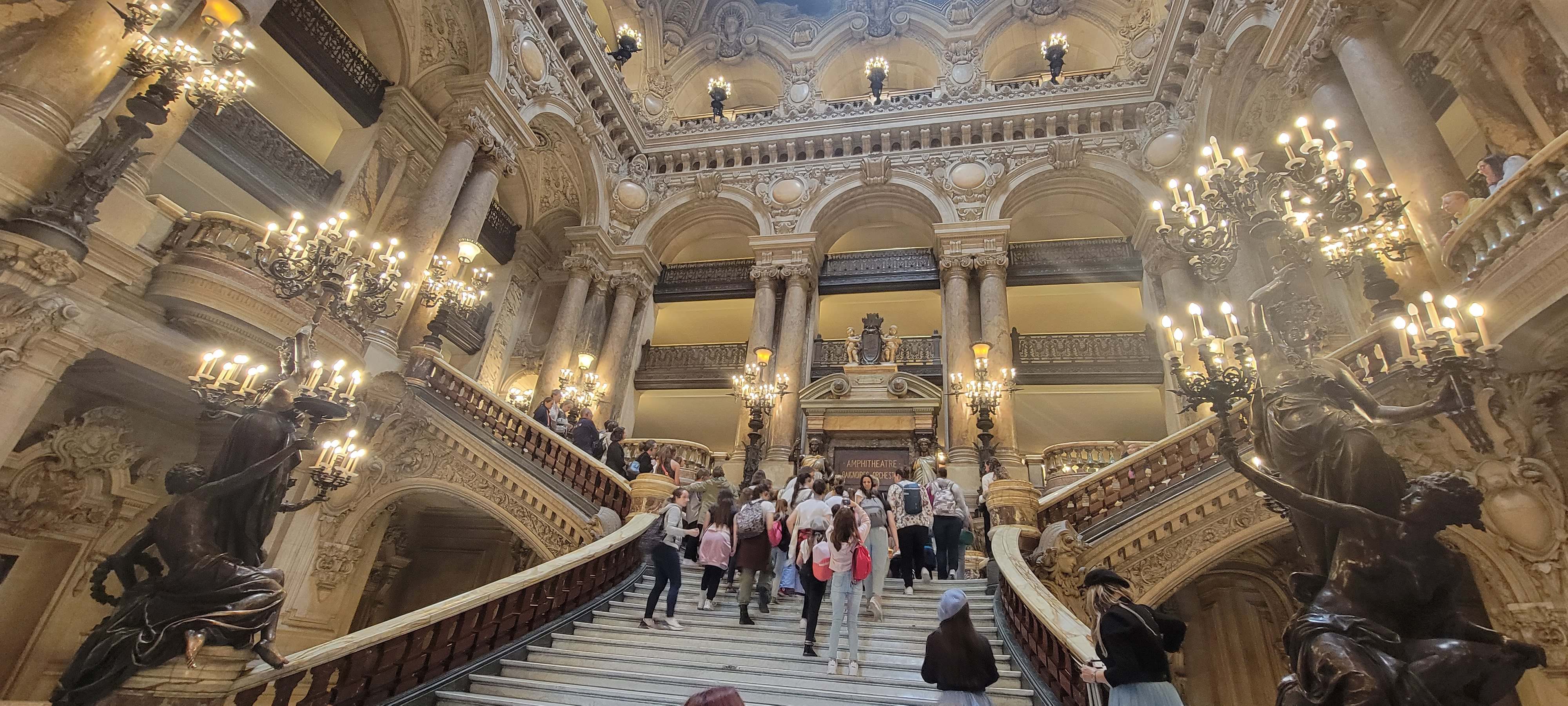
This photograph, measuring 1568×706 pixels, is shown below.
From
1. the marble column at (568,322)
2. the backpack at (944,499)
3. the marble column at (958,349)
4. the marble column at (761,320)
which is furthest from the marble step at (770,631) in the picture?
the marble column at (568,322)

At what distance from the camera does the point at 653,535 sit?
225 inches

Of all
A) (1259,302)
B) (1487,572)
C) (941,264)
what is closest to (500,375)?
(941,264)

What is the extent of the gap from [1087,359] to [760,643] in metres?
12.0

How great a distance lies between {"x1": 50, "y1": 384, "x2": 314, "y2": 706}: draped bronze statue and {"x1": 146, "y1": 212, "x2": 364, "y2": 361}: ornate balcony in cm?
387

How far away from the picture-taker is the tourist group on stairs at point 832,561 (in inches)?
120

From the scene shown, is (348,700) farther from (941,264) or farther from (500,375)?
(941,264)

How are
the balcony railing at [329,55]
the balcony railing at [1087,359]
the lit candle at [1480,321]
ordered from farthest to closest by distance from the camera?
the balcony railing at [1087,359]
the balcony railing at [329,55]
the lit candle at [1480,321]

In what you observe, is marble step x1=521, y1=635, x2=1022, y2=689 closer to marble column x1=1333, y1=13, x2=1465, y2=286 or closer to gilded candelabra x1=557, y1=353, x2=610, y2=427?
marble column x1=1333, y1=13, x2=1465, y2=286

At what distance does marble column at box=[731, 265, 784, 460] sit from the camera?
14.0 metres

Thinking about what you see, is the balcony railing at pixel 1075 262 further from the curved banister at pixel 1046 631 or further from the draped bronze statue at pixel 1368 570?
the draped bronze statue at pixel 1368 570

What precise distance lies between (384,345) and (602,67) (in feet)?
30.7

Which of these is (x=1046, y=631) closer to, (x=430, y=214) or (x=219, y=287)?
(x=219, y=287)

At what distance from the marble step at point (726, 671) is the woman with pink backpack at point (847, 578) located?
0.13 metres

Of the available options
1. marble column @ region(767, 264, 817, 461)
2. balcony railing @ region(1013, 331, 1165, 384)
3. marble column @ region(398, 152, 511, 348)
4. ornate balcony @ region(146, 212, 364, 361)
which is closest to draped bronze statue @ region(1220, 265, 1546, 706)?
ornate balcony @ region(146, 212, 364, 361)
